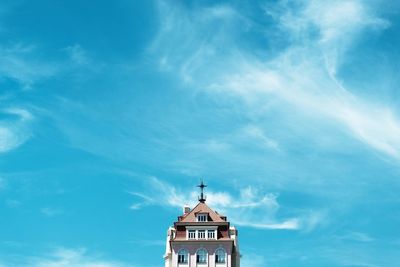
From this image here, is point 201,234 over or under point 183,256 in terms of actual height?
over

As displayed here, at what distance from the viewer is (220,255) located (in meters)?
107

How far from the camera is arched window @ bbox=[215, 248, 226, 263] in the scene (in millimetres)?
106750

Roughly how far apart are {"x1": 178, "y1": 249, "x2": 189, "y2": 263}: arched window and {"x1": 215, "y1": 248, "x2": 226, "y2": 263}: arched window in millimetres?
5050

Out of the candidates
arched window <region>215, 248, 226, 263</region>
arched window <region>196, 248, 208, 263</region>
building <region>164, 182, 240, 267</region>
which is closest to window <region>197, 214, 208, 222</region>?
building <region>164, 182, 240, 267</region>

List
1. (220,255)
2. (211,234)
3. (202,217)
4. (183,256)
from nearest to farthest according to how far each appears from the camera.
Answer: (183,256)
(220,255)
(211,234)
(202,217)

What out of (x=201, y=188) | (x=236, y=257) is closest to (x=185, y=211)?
(x=201, y=188)

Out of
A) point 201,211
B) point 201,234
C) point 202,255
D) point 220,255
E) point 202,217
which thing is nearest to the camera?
point 202,255

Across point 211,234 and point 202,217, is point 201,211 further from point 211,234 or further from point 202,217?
point 211,234

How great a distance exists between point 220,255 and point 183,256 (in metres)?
6.36

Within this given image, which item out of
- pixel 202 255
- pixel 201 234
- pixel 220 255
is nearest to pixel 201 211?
pixel 201 234

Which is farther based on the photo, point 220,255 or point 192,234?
point 192,234

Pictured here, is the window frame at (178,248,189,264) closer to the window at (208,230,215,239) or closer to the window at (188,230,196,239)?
the window at (188,230,196,239)

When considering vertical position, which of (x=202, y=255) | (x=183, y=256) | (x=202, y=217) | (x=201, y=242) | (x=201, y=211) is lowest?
(x=183, y=256)

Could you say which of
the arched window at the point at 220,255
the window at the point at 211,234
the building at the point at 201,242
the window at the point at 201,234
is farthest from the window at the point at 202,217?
the arched window at the point at 220,255
